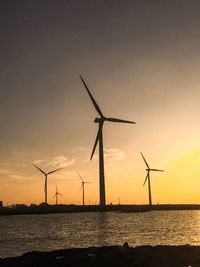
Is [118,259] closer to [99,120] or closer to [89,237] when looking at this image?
[89,237]

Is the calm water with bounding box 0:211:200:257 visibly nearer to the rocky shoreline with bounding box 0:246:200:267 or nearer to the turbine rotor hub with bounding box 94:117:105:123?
the rocky shoreline with bounding box 0:246:200:267

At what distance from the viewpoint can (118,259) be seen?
3719 centimetres

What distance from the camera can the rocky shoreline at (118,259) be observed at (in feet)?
115

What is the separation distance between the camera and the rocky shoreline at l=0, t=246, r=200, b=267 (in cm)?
3516

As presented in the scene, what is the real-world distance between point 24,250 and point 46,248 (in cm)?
327

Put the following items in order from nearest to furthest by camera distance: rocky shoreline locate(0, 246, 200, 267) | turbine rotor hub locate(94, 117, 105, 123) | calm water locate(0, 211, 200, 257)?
rocky shoreline locate(0, 246, 200, 267), calm water locate(0, 211, 200, 257), turbine rotor hub locate(94, 117, 105, 123)

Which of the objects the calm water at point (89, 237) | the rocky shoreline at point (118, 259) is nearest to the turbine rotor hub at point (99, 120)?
the calm water at point (89, 237)

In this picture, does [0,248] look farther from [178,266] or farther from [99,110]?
[99,110]

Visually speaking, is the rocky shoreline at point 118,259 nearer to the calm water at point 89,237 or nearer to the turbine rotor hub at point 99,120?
the calm water at point 89,237

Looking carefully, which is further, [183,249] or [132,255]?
[183,249]

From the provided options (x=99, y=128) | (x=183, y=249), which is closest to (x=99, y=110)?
(x=99, y=128)

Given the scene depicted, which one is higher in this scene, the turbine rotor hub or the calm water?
the turbine rotor hub

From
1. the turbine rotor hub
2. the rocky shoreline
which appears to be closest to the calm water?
the rocky shoreline

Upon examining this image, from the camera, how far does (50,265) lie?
36500mm
